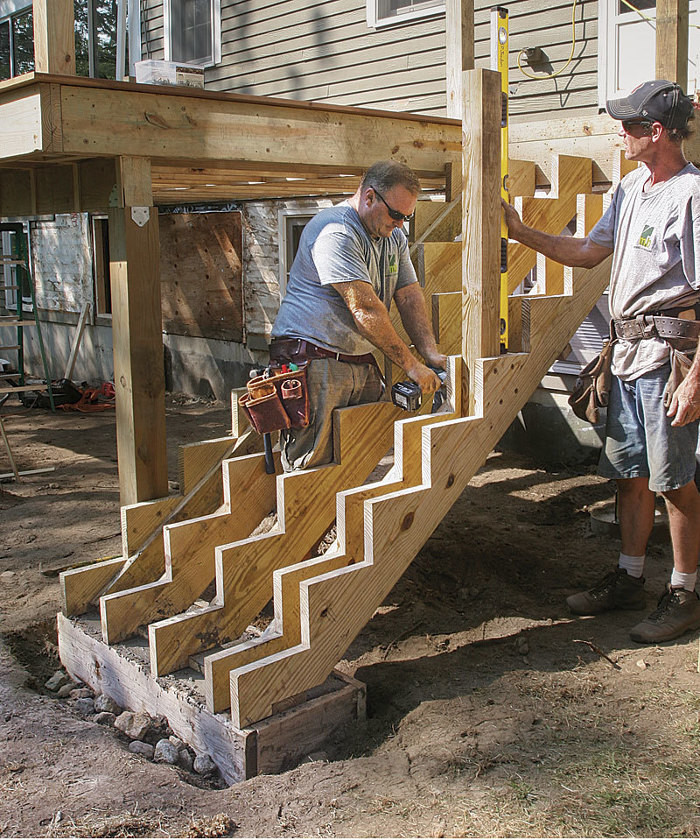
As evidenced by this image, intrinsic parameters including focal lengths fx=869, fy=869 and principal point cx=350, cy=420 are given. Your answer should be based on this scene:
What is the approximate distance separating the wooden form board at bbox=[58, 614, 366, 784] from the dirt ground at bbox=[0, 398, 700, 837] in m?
0.12

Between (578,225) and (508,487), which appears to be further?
(508,487)

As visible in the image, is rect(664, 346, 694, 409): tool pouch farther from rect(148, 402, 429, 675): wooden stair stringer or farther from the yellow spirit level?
rect(148, 402, 429, 675): wooden stair stringer

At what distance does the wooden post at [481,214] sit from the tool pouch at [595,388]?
0.59 meters

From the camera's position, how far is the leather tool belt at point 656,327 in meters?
3.84

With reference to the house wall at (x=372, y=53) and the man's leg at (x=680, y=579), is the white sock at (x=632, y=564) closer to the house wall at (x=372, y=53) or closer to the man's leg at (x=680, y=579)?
the man's leg at (x=680, y=579)

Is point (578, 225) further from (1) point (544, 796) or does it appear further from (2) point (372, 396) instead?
(1) point (544, 796)

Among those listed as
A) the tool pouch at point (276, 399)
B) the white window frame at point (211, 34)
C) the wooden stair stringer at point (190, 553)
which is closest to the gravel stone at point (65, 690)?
the wooden stair stringer at point (190, 553)

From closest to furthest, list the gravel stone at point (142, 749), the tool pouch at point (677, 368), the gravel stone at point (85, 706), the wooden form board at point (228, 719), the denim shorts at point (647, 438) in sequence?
the wooden form board at point (228, 719)
the gravel stone at point (142, 749)
the tool pouch at point (677, 368)
the denim shorts at point (647, 438)
the gravel stone at point (85, 706)

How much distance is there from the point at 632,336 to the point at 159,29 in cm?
1041

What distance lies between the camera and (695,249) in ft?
12.2

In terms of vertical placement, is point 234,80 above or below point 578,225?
above

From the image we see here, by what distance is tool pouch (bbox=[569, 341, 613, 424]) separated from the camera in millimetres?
4211

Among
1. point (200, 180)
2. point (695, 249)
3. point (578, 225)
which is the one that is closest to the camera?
point (695, 249)

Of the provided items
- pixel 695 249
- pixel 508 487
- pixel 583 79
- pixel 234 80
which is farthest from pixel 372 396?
pixel 234 80
